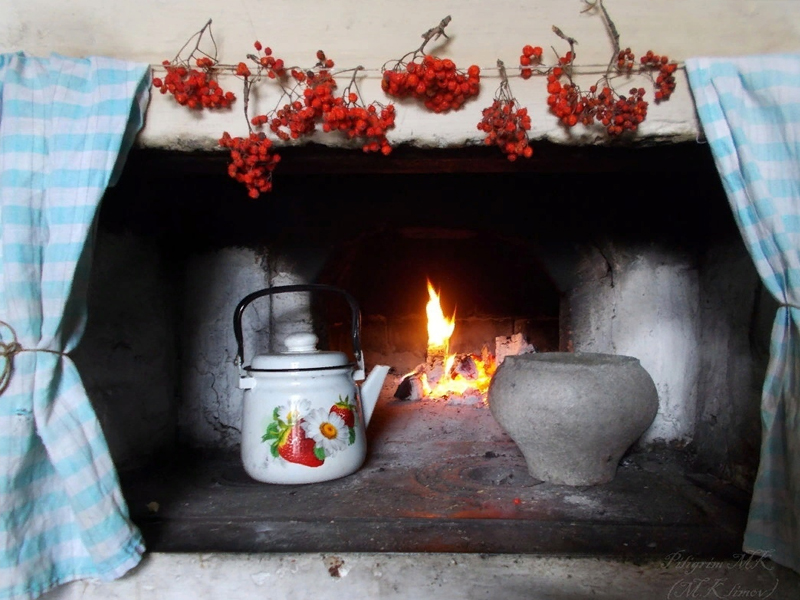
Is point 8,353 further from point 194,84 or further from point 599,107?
point 599,107

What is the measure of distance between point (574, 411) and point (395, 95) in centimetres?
64

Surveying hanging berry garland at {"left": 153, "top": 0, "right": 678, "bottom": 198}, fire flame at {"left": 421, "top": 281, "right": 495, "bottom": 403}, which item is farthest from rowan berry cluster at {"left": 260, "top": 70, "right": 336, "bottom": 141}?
fire flame at {"left": 421, "top": 281, "right": 495, "bottom": 403}

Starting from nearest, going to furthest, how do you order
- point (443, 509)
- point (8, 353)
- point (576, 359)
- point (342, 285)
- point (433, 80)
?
point (8, 353) < point (433, 80) < point (443, 509) < point (576, 359) < point (342, 285)

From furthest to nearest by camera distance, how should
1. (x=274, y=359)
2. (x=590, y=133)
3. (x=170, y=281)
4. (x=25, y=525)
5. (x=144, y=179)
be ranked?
(x=170, y=281), (x=144, y=179), (x=274, y=359), (x=590, y=133), (x=25, y=525)

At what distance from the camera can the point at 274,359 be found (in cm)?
110

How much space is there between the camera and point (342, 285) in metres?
1.67

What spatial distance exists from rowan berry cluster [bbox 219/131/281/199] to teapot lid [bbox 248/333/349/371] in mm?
353

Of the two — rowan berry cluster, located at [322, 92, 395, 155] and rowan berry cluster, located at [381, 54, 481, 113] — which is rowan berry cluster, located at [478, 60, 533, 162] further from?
rowan berry cluster, located at [322, 92, 395, 155]

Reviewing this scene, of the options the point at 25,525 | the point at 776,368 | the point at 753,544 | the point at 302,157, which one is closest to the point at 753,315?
the point at 776,368

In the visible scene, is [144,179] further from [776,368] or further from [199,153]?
[776,368]

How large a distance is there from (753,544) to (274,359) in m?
0.85

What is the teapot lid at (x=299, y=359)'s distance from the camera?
3.58 feet

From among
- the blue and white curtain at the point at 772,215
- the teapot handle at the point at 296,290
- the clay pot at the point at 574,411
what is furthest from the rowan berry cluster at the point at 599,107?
the teapot handle at the point at 296,290

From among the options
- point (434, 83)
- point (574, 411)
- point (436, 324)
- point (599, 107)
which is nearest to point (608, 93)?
point (599, 107)
